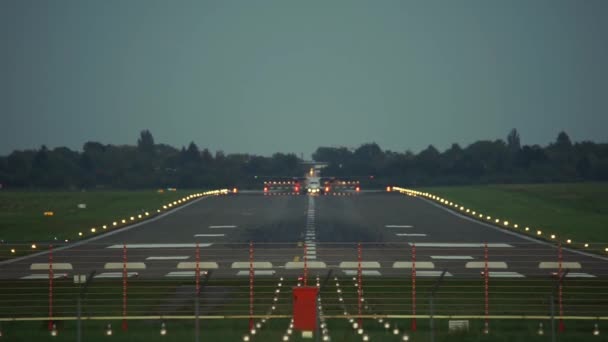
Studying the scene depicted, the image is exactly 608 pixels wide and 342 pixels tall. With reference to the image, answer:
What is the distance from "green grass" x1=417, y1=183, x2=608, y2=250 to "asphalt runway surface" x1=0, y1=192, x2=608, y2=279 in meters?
2.63

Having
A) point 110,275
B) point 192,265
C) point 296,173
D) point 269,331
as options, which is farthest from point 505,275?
point 296,173

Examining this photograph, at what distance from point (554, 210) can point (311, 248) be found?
38.5 meters

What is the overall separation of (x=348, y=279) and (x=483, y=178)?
5440 inches

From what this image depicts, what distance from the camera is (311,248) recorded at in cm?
3794

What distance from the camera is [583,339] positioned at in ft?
62.8

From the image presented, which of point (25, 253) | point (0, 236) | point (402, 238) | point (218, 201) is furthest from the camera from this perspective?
point (218, 201)

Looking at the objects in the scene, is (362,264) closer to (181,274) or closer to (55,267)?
(181,274)

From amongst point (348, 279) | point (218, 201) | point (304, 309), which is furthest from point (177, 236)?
point (218, 201)

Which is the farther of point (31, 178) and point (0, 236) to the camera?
point (31, 178)

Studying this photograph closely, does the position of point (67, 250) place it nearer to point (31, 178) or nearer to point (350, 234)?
point (350, 234)

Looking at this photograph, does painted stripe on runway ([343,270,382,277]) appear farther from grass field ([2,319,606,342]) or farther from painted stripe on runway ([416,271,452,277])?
grass field ([2,319,606,342])

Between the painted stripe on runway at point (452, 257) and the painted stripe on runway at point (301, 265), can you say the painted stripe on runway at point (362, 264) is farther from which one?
the painted stripe on runway at point (452, 257)

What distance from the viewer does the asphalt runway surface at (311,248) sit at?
29797mm

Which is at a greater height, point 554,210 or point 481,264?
point 554,210
